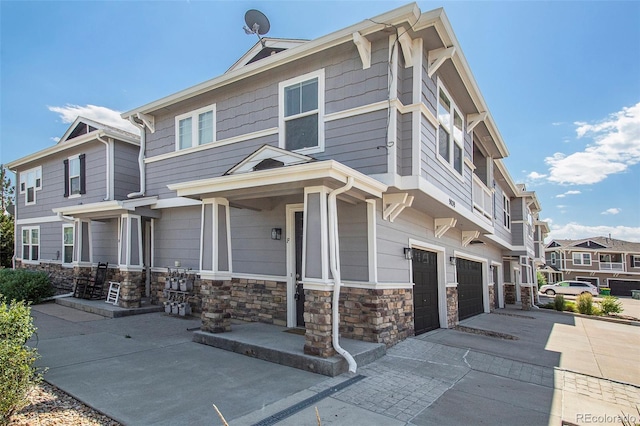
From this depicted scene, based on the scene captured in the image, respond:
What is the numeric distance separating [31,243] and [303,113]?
14.7 meters

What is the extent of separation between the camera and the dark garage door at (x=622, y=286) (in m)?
40.8

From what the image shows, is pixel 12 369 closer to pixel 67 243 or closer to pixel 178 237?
pixel 178 237

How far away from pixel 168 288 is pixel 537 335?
32.2 feet

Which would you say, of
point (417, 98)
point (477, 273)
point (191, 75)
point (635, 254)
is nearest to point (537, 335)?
point (477, 273)

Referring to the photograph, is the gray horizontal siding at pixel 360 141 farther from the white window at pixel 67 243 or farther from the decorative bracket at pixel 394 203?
the white window at pixel 67 243

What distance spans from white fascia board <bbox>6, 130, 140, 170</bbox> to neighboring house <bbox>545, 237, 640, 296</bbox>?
157ft

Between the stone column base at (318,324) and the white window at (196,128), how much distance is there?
543 centimetres

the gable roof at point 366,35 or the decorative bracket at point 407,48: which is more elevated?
the gable roof at point 366,35

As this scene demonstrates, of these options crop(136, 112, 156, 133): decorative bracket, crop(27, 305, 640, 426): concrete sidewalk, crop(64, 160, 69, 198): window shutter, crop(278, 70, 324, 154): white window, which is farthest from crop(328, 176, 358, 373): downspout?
crop(64, 160, 69, 198): window shutter

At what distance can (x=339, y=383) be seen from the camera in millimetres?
4863

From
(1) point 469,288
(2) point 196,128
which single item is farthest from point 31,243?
(1) point 469,288

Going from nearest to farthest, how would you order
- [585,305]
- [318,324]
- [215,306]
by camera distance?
[318,324]
[215,306]
[585,305]

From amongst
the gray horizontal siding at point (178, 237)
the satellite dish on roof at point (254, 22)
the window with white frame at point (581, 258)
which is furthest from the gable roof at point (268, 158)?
the window with white frame at point (581, 258)

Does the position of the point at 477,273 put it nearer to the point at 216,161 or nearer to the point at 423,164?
the point at 423,164
